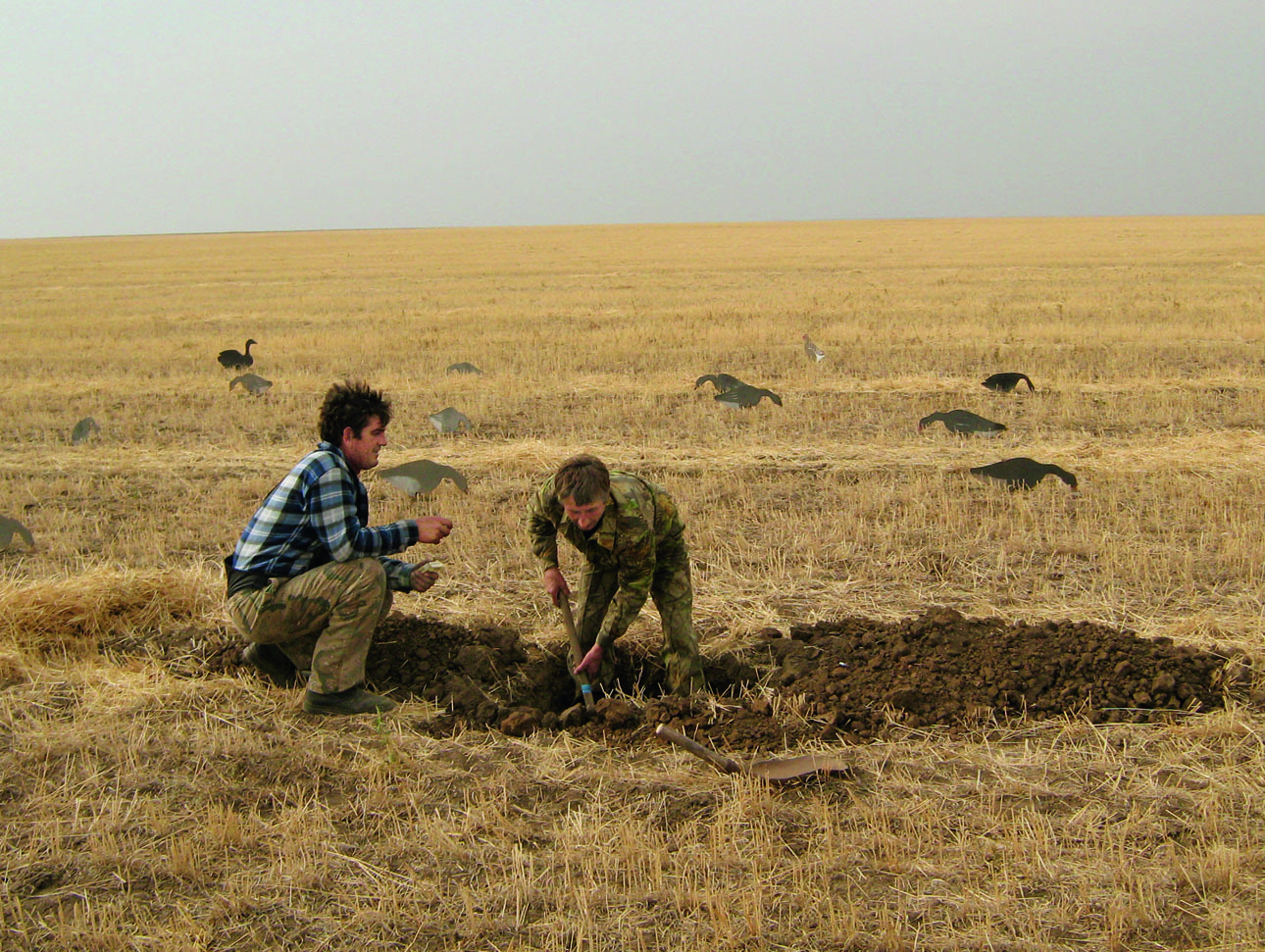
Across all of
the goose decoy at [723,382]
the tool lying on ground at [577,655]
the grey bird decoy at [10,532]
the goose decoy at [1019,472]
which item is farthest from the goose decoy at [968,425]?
the grey bird decoy at [10,532]

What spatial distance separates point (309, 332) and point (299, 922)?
16.6m

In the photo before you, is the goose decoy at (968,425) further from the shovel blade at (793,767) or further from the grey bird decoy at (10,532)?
the grey bird decoy at (10,532)

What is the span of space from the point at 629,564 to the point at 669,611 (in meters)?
0.52

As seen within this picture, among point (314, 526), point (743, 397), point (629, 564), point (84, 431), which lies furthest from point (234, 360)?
point (629, 564)

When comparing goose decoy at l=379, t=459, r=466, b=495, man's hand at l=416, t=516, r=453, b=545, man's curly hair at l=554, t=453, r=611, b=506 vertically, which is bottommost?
goose decoy at l=379, t=459, r=466, b=495

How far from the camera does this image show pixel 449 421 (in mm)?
10219

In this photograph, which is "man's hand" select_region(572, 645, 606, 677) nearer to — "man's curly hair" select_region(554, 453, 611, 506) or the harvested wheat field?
the harvested wheat field

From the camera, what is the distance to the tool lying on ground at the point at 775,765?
376 cm

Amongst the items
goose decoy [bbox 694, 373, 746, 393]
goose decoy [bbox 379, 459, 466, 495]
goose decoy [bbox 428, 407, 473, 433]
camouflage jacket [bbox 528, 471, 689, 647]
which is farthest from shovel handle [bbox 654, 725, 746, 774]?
goose decoy [bbox 694, 373, 746, 393]

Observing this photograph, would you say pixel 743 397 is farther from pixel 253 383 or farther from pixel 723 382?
pixel 253 383

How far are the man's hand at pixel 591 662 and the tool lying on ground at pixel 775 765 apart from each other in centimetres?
72

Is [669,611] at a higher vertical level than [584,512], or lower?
lower

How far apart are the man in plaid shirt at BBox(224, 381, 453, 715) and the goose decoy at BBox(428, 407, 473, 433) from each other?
577 cm

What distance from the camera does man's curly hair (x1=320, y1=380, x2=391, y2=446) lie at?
13.6 feet
